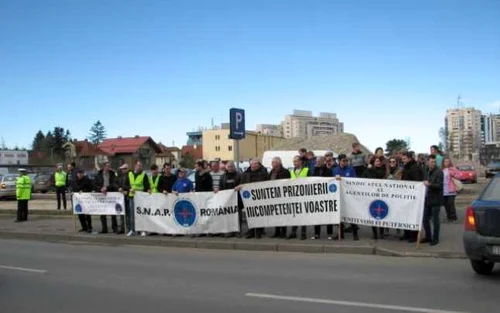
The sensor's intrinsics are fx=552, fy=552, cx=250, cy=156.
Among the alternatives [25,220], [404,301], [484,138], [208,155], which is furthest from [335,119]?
[404,301]

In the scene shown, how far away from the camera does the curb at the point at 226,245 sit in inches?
431

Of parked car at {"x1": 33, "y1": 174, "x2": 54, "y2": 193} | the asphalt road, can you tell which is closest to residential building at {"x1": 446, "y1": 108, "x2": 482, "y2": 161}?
parked car at {"x1": 33, "y1": 174, "x2": 54, "y2": 193}

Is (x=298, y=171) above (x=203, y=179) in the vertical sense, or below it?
above

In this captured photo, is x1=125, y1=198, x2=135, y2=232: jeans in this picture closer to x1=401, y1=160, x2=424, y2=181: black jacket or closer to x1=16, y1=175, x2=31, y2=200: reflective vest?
x1=16, y1=175, x2=31, y2=200: reflective vest

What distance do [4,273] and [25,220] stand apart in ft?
35.8

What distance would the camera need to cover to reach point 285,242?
1262 cm

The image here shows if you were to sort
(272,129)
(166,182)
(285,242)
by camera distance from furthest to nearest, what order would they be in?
(272,129) → (166,182) → (285,242)

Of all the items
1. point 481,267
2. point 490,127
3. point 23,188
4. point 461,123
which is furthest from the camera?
point 461,123

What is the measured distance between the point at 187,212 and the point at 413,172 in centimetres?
575

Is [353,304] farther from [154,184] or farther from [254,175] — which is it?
[154,184]

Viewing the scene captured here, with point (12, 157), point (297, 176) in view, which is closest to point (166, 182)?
point (297, 176)

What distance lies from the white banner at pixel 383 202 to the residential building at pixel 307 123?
153 m

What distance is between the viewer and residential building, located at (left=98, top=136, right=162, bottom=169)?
382ft

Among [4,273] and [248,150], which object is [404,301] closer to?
[4,273]
